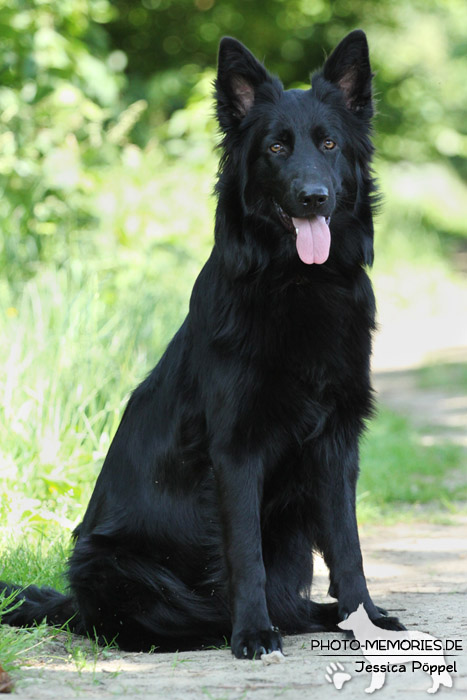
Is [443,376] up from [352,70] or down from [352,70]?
down

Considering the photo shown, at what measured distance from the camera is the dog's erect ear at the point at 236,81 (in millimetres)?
3293

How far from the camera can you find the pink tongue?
313 centimetres

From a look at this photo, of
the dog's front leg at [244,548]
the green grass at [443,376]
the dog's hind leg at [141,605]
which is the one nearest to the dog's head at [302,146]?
the dog's front leg at [244,548]

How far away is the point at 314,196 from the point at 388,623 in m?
1.45

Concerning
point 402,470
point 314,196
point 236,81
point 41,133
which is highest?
point 41,133

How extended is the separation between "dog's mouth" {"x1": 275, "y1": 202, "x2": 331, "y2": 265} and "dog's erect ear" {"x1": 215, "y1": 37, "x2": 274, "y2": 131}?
486 mm

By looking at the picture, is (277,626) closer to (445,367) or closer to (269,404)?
(269,404)

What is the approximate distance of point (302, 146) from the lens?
125 inches

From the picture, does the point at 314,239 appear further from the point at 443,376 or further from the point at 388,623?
the point at 443,376

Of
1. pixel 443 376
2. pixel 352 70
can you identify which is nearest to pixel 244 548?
pixel 352 70

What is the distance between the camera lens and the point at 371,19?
17.3 m

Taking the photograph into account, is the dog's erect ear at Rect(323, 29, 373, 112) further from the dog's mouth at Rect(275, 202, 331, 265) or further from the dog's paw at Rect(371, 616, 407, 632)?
the dog's paw at Rect(371, 616, 407, 632)

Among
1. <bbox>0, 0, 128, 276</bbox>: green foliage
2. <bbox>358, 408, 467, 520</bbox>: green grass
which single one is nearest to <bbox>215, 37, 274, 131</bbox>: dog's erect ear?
<bbox>358, 408, 467, 520</bbox>: green grass

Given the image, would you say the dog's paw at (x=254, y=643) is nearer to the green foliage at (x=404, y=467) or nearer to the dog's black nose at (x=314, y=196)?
the dog's black nose at (x=314, y=196)
